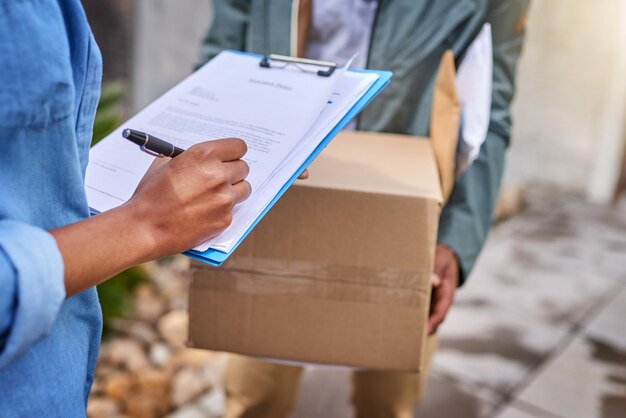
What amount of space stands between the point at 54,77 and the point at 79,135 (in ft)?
0.39

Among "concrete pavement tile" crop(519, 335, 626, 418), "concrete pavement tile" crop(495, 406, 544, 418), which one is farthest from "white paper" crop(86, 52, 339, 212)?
"concrete pavement tile" crop(519, 335, 626, 418)

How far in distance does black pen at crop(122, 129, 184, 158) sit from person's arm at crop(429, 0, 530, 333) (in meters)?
0.69

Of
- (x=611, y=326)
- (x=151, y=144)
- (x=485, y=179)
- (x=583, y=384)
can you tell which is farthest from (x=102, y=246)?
(x=611, y=326)

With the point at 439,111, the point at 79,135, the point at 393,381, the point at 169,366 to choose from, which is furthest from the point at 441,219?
the point at 169,366

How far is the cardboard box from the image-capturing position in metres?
1.12

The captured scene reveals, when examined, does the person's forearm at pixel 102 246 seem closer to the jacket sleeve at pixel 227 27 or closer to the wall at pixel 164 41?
the jacket sleeve at pixel 227 27

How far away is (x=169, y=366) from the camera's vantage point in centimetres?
267

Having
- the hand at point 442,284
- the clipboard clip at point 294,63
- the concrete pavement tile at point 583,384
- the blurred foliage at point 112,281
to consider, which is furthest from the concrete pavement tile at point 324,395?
the clipboard clip at point 294,63

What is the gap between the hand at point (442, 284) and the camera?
1328 millimetres

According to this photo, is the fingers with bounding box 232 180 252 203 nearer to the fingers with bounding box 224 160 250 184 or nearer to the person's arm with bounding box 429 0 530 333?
the fingers with bounding box 224 160 250 184

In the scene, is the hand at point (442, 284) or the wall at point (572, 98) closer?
the hand at point (442, 284)

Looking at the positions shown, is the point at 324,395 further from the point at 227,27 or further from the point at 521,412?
the point at 227,27

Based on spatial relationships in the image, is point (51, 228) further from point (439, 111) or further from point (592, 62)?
point (592, 62)

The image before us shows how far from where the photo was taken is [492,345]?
2932mm
